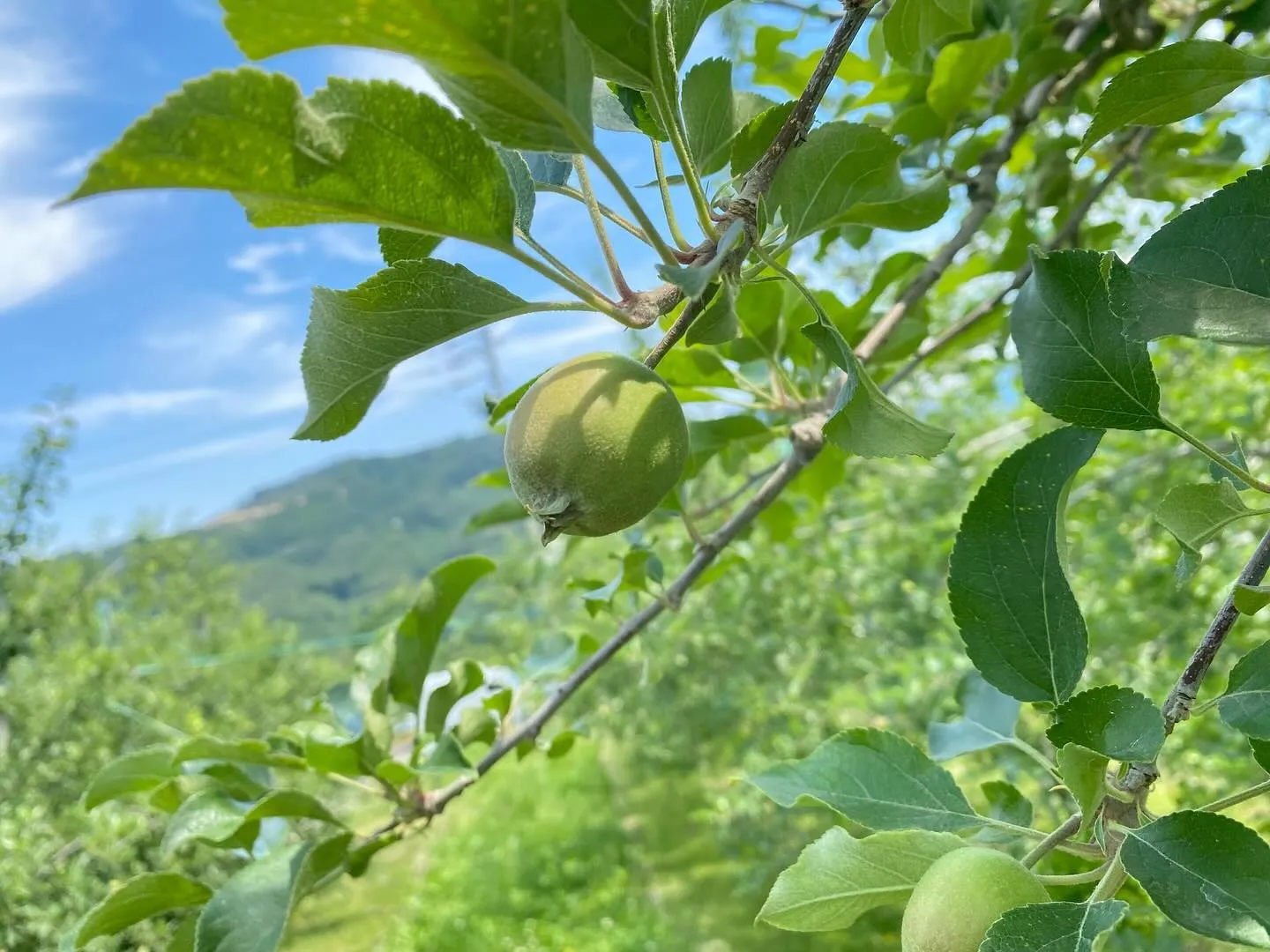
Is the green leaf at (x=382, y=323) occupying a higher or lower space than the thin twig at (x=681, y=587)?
higher

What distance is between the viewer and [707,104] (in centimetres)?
59

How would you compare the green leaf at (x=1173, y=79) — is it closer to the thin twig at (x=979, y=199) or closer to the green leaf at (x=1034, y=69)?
the thin twig at (x=979, y=199)

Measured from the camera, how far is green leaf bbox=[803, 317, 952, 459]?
50 cm

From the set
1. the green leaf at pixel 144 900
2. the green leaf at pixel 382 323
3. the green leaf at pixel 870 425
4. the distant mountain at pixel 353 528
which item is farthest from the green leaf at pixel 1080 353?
the distant mountain at pixel 353 528

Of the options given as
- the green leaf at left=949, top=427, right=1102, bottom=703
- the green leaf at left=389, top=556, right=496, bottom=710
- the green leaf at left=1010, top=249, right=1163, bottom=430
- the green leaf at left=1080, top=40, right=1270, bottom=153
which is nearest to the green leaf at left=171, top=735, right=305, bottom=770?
the green leaf at left=389, top=556, right=496, bottom=710

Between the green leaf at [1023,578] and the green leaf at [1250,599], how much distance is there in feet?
0.42

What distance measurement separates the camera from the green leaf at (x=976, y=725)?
822 mm

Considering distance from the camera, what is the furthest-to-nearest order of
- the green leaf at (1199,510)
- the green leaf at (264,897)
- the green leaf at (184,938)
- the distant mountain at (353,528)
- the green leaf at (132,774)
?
the distant mountain at (353,528), the green leaf at (132,774), the green leaf at (184,938), the green leaf at (264,897), the green leaf at (1199,510)

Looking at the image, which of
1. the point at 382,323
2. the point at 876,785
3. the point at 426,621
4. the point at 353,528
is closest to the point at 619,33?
the point at 382,323

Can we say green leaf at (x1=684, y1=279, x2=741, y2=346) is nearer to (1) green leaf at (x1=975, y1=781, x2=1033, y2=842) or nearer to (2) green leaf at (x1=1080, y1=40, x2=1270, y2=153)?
(2) green leaf at (x1=1080, y1=40, x2=1270, y2=153)

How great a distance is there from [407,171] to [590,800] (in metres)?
6.33

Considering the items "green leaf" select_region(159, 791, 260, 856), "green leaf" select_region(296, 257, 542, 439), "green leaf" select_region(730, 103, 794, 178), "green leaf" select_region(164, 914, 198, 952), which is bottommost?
"green leaf" select_region(164, 914, 198, 952)

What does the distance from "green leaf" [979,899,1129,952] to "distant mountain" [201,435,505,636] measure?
1687 cm

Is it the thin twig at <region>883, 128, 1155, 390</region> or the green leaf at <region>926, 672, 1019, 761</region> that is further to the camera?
the thin twig at <region>883, 128, 1155, 390</region>
